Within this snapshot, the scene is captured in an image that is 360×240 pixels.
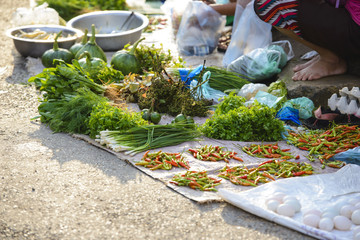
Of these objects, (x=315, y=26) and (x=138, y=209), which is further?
(x=315, y=26)

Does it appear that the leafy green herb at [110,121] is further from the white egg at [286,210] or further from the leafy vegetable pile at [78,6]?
the leafy vegetable pile at [78,6]

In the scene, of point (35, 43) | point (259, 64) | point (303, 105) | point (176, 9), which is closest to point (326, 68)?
point (303, 105)

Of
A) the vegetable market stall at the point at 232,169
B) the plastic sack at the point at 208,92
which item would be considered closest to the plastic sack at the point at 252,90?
the plastic sack at the point at 208,92

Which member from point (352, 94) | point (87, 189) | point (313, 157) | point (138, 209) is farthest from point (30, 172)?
point (352, 94)

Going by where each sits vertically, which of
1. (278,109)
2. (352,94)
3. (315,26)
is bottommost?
(278,109)

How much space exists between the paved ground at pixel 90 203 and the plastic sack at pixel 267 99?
4.98ft

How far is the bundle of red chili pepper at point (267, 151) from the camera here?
11.0 ft

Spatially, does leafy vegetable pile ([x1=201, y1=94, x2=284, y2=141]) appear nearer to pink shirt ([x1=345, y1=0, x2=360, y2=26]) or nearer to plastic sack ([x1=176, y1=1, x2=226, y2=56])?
pink shirt ([x1=345, y1=0, x2=360, y2=26])

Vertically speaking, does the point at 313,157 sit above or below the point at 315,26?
below

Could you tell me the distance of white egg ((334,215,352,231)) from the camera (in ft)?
8.03

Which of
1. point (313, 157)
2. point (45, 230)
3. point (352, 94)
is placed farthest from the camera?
point (352, 94)

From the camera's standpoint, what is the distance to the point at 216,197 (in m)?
2.80

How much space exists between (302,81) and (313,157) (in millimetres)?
1320

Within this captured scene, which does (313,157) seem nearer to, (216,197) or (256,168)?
(256,168)
